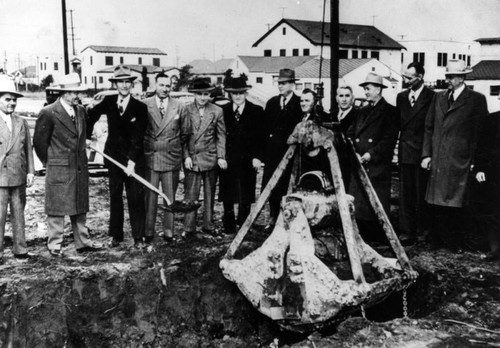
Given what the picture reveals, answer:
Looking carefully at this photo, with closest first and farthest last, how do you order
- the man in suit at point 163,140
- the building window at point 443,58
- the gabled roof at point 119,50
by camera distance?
the man in suit at point 163,140 < the building window at point 443,58 < the gabled roof at point 119,50

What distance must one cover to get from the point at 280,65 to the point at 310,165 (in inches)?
905

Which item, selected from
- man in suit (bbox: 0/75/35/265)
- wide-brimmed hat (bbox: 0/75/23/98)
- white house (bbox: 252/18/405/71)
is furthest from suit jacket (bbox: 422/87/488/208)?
white house (bbox: 252/18/405/71)

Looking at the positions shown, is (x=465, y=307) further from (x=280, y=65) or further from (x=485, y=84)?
(x=280, y=65)

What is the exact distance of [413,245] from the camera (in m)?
6.47

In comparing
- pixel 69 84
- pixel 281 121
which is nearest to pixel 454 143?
pixel 281 121

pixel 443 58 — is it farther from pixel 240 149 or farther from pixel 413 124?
pixel 240 149

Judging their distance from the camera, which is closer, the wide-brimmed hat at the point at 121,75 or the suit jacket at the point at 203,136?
the wide-brimmed hat at the point at 121,75

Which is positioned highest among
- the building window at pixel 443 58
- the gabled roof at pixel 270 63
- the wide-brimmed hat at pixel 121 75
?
the gabled roof at pixel 270 63

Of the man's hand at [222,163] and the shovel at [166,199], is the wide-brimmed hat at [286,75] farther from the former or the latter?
the shovel at [166,199]

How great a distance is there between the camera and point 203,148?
21.8 feet

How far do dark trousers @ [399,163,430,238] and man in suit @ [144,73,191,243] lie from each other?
2.73m

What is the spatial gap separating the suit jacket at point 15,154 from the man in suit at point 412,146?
14.1ft

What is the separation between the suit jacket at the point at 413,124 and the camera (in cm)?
640

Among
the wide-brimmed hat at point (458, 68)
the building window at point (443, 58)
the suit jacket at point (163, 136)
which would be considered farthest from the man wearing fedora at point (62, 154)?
the building window at point (443, 58)
